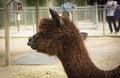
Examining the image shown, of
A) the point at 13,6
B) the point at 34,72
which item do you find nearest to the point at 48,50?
the point at 34,72

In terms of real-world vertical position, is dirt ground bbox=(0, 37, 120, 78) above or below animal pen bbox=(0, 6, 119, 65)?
below

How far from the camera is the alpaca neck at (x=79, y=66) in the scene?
4.04 metres

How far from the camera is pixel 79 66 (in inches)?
159

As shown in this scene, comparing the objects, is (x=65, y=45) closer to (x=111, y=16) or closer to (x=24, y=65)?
(x=24, y=65)

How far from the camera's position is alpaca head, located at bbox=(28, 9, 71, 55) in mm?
4145

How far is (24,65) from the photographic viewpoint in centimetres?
1036

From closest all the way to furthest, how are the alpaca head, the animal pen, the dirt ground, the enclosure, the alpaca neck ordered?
1. the alpaca neck
2. the alpaca head
3. the dirt ground
4. the enclosure
5. the animal pen

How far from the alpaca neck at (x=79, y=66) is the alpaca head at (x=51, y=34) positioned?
0.16 m

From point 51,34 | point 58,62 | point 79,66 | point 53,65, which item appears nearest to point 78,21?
point 58,62

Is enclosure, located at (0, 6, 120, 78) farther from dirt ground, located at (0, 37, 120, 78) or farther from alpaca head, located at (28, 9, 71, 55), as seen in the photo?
alpaca head, located at (28, 9, 71, 55)

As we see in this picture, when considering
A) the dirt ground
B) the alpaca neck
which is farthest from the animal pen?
the alpaca neck

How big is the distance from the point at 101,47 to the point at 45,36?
10019 millimetres

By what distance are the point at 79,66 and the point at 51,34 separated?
19.1 inches

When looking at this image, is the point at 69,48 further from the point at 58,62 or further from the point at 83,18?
the point at 83,18
